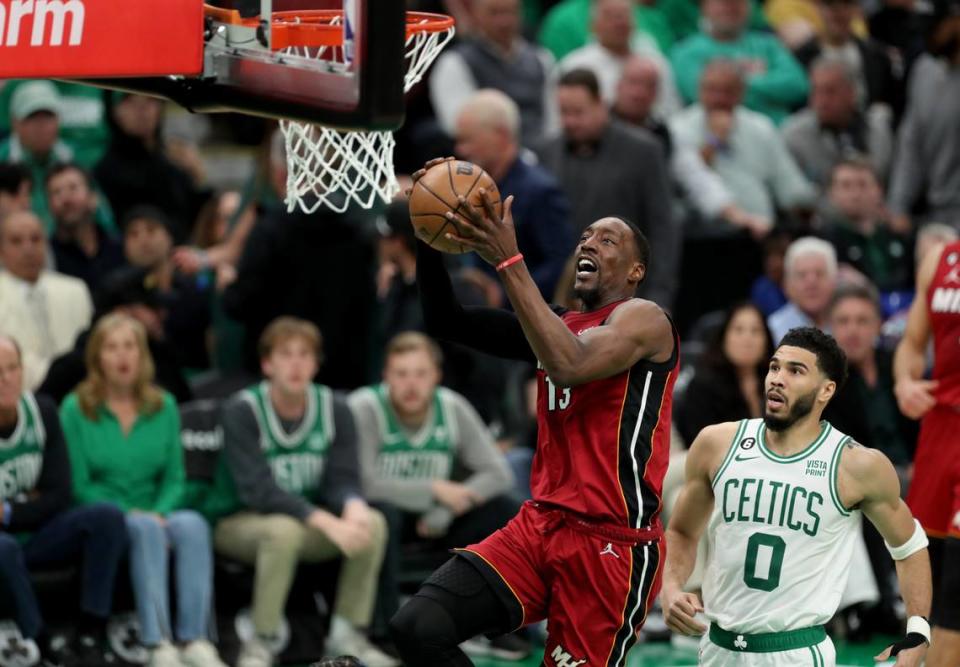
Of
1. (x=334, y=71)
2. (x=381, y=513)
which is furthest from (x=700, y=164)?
(x=334, y=71)

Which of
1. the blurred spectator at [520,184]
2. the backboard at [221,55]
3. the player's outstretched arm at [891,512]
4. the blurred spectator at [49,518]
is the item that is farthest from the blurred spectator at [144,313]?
the player's outstretched arm at [891,512]

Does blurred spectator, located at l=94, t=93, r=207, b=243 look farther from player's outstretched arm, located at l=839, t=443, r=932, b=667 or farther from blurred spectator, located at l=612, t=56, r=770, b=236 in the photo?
player's outstretched arm, located at l=839, t=443, r=932, b=667

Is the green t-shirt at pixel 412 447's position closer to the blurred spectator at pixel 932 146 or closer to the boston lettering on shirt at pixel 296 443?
the boston lettering on shirt at pixel 296 443

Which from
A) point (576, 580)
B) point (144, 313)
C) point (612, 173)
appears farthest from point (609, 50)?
point (576, 580)

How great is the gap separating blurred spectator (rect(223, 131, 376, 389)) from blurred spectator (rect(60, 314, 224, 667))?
1.22 m

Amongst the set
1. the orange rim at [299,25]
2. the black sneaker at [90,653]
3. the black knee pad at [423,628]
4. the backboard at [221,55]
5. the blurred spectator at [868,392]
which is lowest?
the black sneaker at [90,653]

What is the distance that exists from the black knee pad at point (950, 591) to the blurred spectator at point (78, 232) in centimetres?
559

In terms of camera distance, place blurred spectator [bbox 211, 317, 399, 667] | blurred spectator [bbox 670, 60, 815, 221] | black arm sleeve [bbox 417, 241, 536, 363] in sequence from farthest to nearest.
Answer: blurred spectator [bbox 670, 60, 815, 221]
blurred spectator [bbox 211, 317, 399, 667]
black arm sleeve [bbox 417, 241, 536, 363]

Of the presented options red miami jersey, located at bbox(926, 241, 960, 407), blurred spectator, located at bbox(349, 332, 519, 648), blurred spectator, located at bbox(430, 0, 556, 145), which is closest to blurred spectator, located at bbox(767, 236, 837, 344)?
blurred spectator, located at bbox(349, 332, 519, 648)

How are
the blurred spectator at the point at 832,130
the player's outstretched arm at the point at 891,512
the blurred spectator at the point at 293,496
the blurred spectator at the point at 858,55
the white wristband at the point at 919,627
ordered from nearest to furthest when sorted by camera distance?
the white wristband at the point at 919,627
the player's outstretched arm at the point at 891,512
the blurred spectator at the point at 293,496
the blurred spectator at the point at 832,130
the blurred spectator at the point at 858,55

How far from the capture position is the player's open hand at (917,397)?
8078 mm

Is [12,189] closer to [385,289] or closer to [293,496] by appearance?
[385,289]

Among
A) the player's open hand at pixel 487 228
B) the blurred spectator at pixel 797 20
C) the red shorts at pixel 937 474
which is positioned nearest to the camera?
the player's open hand at pixel 487 228

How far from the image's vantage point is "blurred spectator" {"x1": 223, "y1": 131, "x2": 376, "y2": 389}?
10719mm
